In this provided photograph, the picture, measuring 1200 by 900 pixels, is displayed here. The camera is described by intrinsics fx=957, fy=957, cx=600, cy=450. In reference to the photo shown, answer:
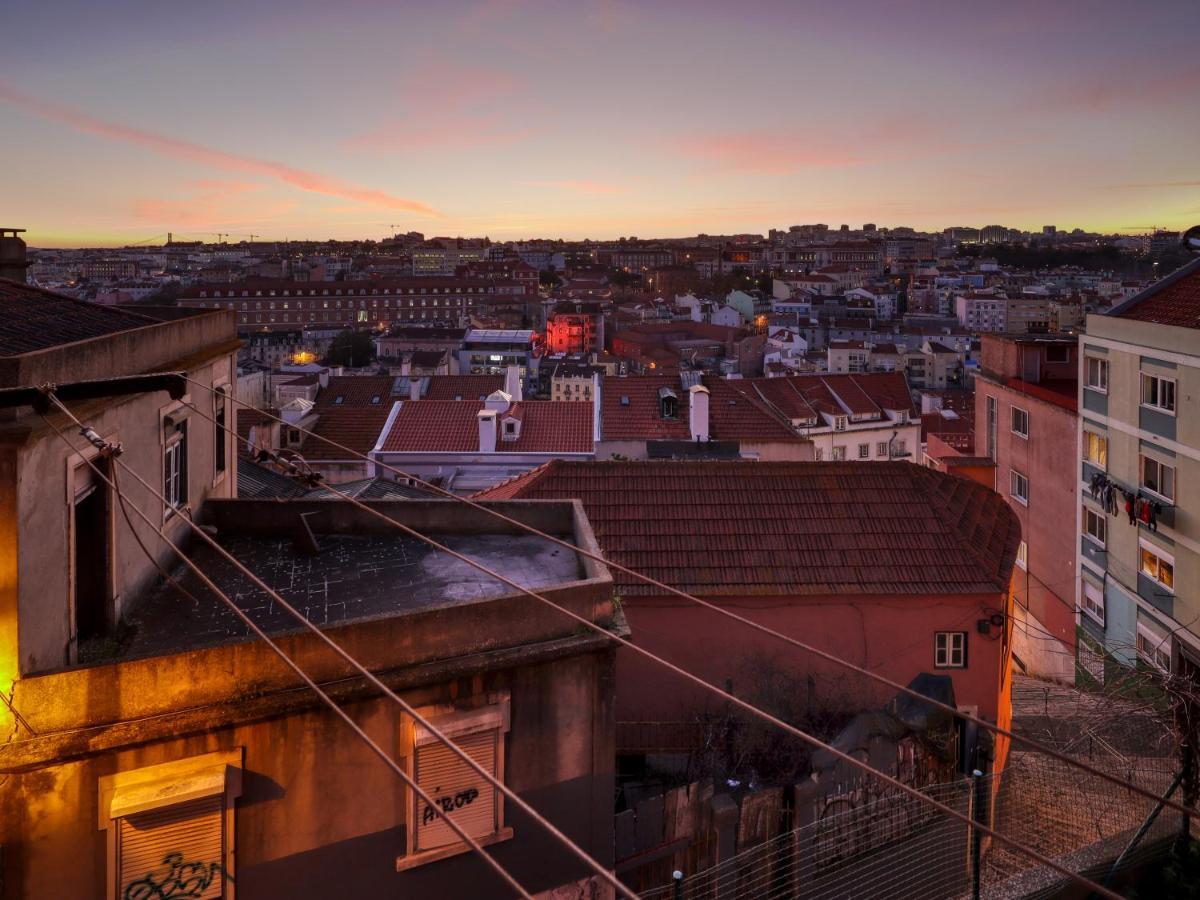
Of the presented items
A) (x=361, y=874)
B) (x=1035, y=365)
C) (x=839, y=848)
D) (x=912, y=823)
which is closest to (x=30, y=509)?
(x=361, y=874)

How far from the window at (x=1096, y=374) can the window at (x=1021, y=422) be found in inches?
131

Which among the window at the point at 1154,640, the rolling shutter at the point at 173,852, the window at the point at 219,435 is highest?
the window at the point at 219,435

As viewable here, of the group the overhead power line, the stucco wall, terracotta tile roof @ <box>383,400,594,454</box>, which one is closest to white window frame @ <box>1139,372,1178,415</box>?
the stucco wall

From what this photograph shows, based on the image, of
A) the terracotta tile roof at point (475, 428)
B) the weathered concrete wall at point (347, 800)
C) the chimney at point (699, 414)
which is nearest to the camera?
the weathered concrete wall at point (347, 800)

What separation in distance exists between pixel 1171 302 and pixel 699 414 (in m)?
14.2

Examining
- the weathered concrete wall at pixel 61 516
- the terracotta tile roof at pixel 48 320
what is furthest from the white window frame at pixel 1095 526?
the terracotta tile roof at pixel 48 320

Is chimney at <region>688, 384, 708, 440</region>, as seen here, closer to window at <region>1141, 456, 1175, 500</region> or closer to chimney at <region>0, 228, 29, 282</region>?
window at <region>1141, 456, 1175, 500</region>

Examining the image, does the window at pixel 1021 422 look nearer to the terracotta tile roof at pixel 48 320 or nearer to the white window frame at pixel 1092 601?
the white window frame at pixel 1092 601

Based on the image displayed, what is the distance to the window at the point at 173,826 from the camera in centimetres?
564

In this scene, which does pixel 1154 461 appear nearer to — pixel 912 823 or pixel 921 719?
pixel 921 719

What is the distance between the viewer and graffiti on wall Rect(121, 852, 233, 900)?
5.73 m

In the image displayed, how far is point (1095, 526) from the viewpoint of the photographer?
20.7 m

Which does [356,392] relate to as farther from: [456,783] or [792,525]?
[456,783]

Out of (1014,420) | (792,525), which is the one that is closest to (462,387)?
(1014,420)
